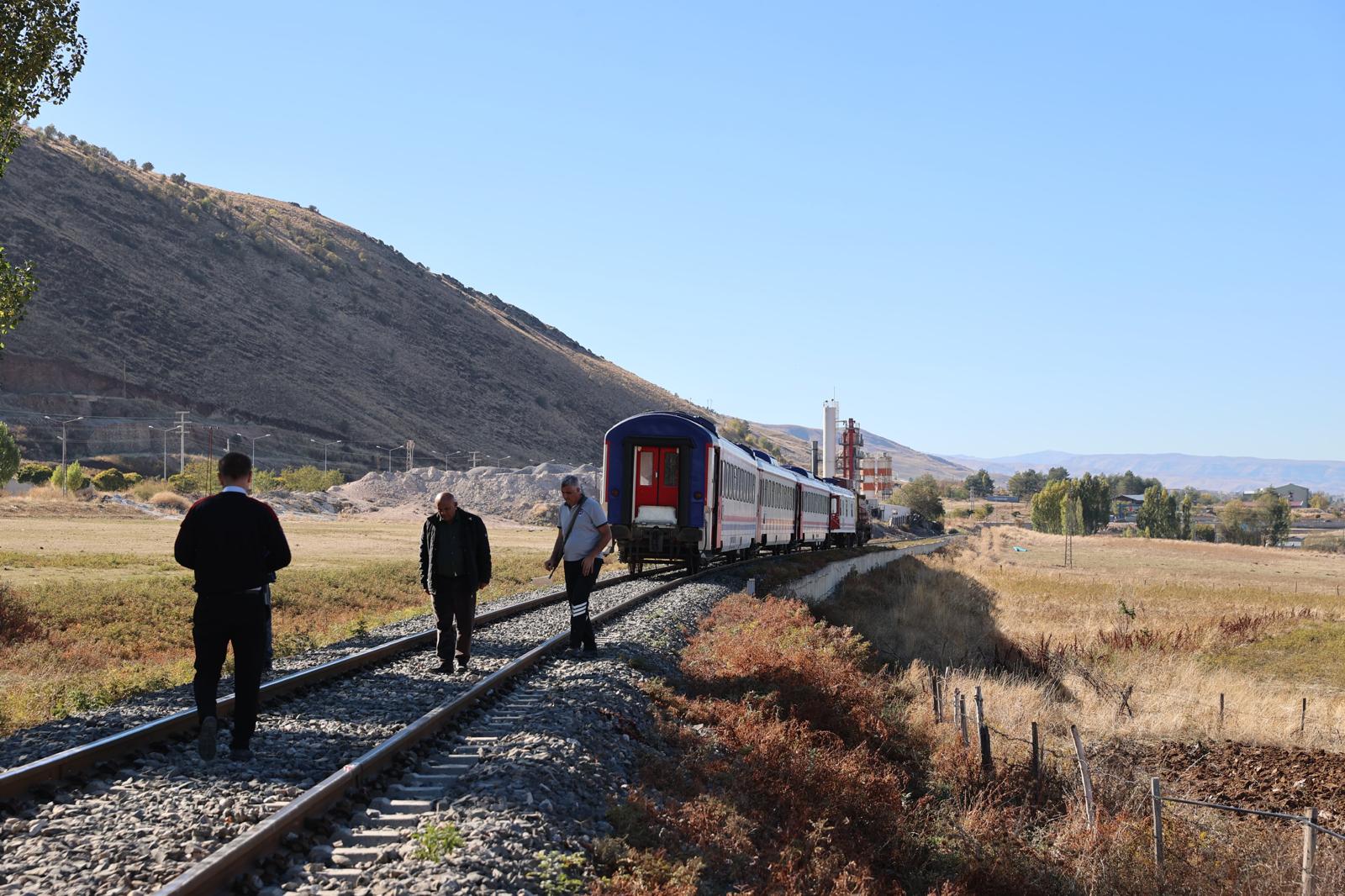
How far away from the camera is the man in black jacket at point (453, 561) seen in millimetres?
11328

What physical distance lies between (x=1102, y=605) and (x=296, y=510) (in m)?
49.3

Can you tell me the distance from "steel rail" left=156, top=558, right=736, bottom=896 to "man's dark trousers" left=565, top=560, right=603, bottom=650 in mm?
1636

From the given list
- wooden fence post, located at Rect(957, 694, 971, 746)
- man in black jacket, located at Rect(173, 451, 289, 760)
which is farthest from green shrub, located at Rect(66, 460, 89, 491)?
man in black jacket, located at Rect(173, 451, 289, 760)

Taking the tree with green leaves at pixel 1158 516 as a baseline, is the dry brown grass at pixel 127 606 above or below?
below

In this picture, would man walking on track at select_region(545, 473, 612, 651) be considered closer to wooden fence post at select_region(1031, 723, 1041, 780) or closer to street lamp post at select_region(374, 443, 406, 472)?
wooden fence post at select_region(1031, 723, 1041, 780)

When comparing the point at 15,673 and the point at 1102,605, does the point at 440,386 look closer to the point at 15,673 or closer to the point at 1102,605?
the point at 1102,605

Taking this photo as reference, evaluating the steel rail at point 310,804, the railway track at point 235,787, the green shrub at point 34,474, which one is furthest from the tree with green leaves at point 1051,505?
the steel rail at point 310,804

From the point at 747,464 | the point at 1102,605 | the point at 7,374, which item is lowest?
the point at 1102,605

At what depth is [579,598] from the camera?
12.7 meters

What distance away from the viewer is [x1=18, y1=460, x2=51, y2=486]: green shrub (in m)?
79.4

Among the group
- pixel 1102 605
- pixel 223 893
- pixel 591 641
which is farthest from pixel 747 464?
pixel 223 893

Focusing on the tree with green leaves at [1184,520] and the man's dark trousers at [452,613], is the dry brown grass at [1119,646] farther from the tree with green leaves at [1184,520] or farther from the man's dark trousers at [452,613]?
the tree with green leaves at [1184,520]

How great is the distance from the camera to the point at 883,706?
628 inches

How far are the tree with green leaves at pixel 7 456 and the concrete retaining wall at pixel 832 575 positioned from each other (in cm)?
5425
